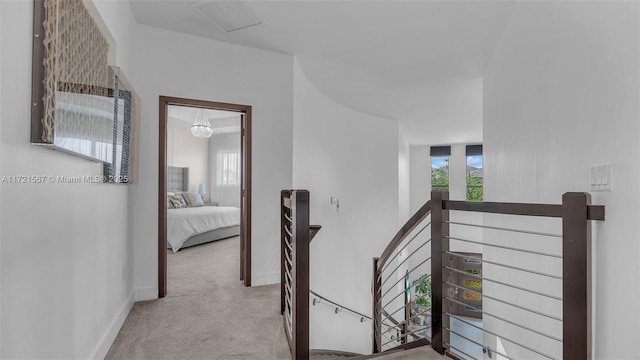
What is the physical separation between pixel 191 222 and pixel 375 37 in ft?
13.6

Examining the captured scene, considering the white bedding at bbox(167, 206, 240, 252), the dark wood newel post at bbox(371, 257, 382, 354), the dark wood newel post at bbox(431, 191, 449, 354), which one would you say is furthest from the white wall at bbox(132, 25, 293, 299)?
the white bedding at bbox(167, 206, 240, 252)

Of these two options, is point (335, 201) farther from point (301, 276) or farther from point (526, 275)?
point (301, 276)

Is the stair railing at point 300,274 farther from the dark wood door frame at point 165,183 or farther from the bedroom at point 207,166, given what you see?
the bedroom at point 207,166

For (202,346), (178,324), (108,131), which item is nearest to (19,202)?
(108,131)

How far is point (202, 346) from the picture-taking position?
2.18 m

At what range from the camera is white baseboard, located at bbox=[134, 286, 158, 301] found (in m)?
2.94

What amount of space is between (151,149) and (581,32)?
10.3ft

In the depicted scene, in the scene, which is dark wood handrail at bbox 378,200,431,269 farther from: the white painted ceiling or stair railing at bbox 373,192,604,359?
the white painted ceiling

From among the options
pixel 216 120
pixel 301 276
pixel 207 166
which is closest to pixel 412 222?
pixel 301 276

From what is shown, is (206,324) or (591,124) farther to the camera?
(206,324)

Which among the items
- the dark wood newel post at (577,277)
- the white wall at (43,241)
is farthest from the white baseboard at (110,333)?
the dark wood newel post at (577,277)

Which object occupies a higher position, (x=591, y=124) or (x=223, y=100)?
(x=223, y=100)

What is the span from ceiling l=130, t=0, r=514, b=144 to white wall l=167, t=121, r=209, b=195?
477cm

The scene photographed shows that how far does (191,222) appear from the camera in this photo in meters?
5.65
